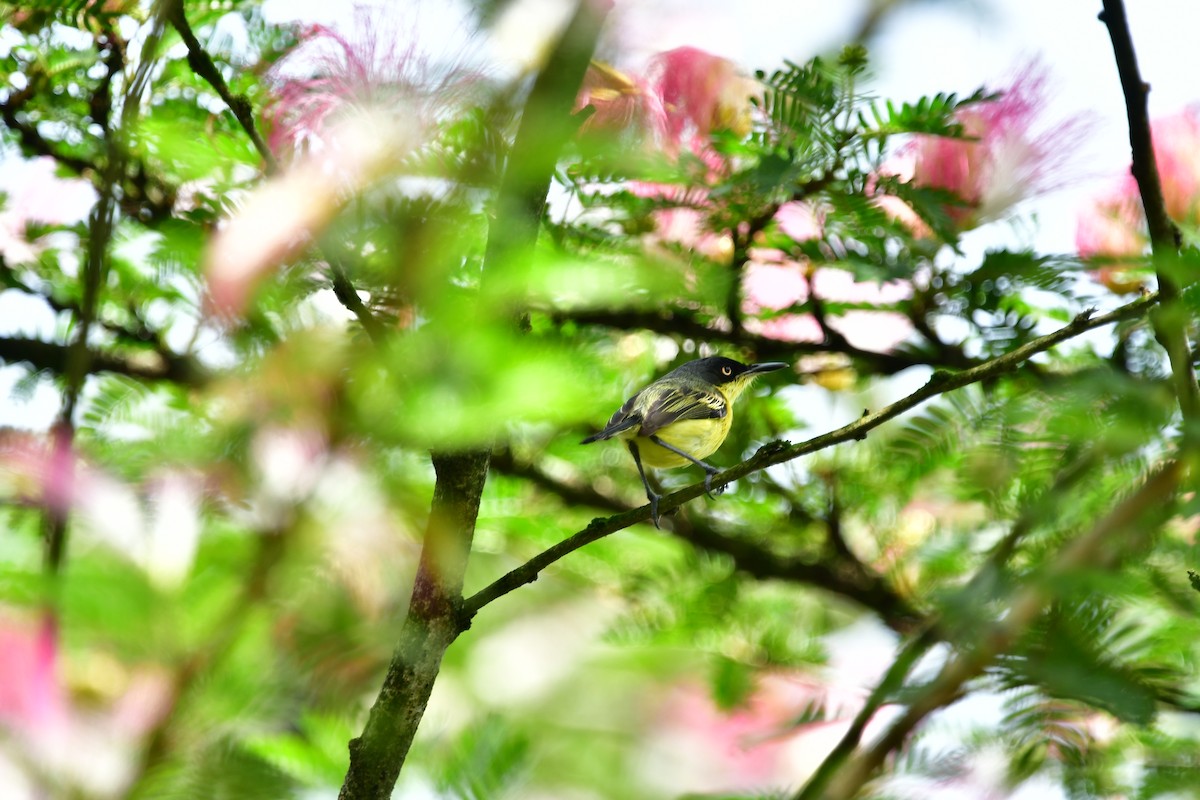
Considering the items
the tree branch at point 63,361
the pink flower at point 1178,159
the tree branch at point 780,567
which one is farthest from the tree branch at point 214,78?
the pink flower at point 1178,159

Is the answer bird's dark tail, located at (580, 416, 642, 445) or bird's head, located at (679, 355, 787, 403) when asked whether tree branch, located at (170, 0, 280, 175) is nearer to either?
bird's dark tail, located at (580, 416, 642, 445)

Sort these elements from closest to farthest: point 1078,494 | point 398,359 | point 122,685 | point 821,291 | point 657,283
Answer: point 398,359, point 122,685, point 657,283, point 1078,494, point 821,291

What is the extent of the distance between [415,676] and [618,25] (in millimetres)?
927

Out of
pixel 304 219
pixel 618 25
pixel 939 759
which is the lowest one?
pixel 939 759

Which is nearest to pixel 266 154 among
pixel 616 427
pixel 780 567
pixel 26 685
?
pixel 26 685

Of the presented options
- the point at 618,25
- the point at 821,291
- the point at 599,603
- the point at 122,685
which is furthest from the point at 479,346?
the point at 599,603

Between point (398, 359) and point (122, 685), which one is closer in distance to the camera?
Result: point (398, 359)

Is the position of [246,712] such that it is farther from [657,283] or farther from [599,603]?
[599,603]

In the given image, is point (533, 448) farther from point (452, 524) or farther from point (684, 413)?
point (452, 524)

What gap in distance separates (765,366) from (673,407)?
163mm

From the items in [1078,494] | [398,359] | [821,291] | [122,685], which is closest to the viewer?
[398,359]

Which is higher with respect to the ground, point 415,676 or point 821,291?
point 821,291

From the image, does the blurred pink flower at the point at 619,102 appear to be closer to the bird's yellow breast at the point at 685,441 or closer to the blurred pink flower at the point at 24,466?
the bird's yellow breast at the point at 685,441

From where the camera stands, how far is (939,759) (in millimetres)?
1019
